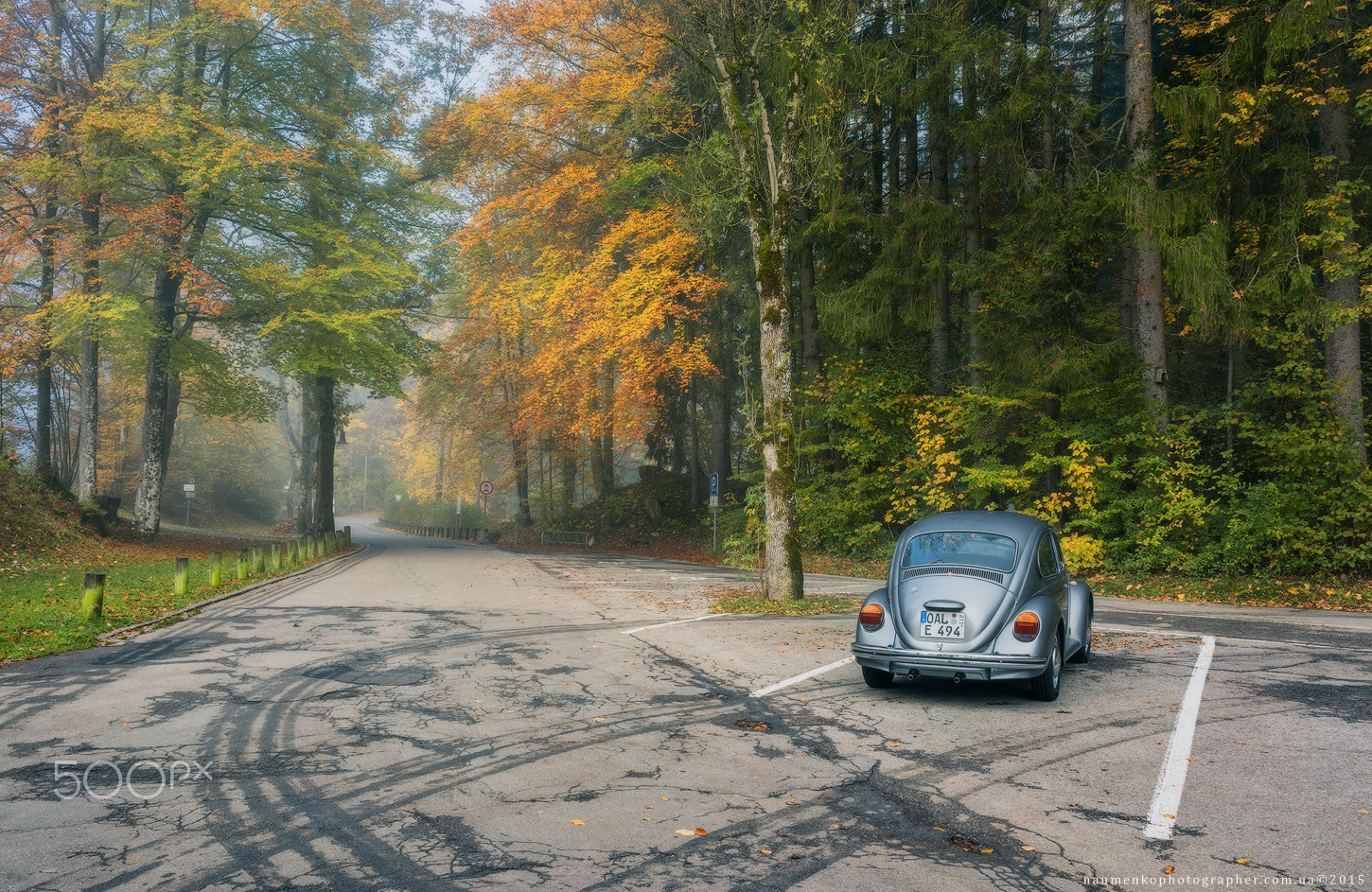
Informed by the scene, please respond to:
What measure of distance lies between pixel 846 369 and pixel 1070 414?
18.7 ft

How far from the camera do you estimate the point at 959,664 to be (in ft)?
21.8

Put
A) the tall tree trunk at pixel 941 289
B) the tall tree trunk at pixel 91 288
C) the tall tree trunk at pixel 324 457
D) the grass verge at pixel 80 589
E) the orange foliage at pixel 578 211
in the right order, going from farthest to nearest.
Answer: the tall tree trunk at pixel 324 457
the orange foliage at pixel 578 211
the tall tree trunk at pixel 91 288
the tall tree trunk at pixel 941 289
the grass verge at pixel 80 589

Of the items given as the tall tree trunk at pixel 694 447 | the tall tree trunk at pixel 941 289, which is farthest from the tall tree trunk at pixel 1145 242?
the tall tree trunk at pixel 694 447

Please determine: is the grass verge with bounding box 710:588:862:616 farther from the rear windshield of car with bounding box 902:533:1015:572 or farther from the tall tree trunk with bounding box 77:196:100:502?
the tall tree trunk with bounding box 77:196:100:502

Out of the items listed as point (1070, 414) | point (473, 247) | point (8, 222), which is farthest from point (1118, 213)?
point (8, 222)

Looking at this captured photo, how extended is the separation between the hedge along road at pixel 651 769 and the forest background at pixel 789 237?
5974 millimetres

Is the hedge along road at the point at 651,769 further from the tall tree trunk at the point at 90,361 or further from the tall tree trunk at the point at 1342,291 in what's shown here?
the tall tree trunk at the point at 90,361

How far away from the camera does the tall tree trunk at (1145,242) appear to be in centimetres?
1575

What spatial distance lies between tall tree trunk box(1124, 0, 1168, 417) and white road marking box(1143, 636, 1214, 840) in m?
9.82

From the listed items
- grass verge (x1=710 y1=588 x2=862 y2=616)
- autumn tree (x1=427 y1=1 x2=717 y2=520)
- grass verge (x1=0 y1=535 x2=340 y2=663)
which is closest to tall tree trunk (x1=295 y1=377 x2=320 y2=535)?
autumn tree (x1=427 y1=1 x2=717 y2=520)

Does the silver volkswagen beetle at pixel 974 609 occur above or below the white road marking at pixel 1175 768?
above

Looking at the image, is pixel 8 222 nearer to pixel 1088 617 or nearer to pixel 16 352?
pixel 16 352

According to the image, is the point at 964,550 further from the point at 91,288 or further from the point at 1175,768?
the point at 91,288

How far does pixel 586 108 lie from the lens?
2325cm
